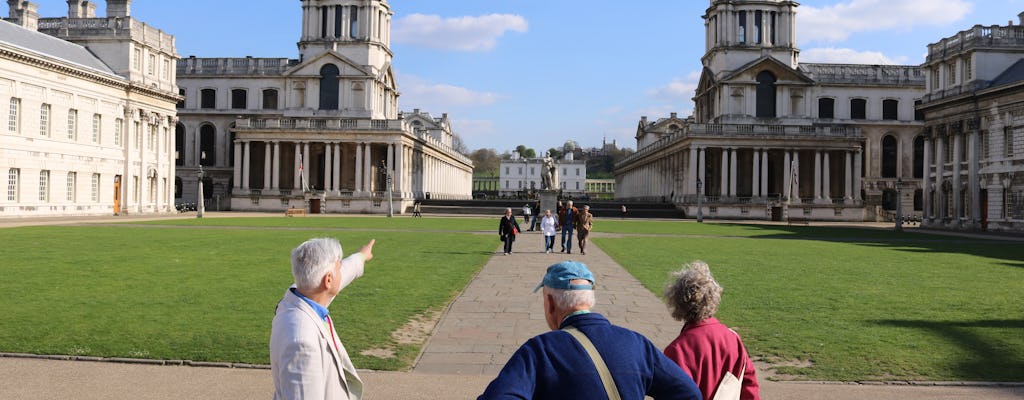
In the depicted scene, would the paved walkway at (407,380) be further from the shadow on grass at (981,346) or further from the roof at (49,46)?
the roof at (49,46)

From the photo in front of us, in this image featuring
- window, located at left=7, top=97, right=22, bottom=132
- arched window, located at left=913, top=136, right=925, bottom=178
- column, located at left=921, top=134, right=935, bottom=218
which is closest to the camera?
window, located at left=7, top=97, right=22, bottom=132

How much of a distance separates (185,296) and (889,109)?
9316cm

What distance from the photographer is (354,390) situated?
4.61 meters

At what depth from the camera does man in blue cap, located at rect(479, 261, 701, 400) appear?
360 cm

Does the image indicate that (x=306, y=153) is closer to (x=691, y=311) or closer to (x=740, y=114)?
(x=740, y=114)

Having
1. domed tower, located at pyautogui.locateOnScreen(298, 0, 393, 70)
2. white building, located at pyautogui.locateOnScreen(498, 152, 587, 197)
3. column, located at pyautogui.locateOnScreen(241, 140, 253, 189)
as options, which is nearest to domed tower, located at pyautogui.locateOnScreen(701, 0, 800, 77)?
domed tower, located at pyautogui.locateOnScreen(298, 0, 393, 70)

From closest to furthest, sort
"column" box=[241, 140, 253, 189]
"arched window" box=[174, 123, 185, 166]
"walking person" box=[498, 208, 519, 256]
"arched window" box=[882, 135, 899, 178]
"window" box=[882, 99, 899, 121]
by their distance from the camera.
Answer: "walking person" box=[498, 208, 519, 256] → "column" box=[241, 140, 253, 189] → "arched window" box=[882, 135, 899, 178] → "arched window" box=[174, 123, 185, 166] → "window" box=[882, 99, 899, 121]

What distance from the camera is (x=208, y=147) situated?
305 feet

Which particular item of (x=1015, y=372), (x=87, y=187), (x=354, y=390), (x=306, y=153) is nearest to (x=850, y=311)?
(x=1015, y=372)

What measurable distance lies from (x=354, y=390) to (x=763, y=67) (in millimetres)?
84293

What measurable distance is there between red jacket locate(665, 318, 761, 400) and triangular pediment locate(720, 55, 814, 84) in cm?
8193

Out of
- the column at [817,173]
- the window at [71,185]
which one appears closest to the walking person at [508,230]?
the window at [71,185]

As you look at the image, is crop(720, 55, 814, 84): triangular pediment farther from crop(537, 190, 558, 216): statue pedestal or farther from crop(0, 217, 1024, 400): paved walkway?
crop(0, 217, 1024, 400): paved walkway

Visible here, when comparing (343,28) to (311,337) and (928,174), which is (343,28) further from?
(311,337)
